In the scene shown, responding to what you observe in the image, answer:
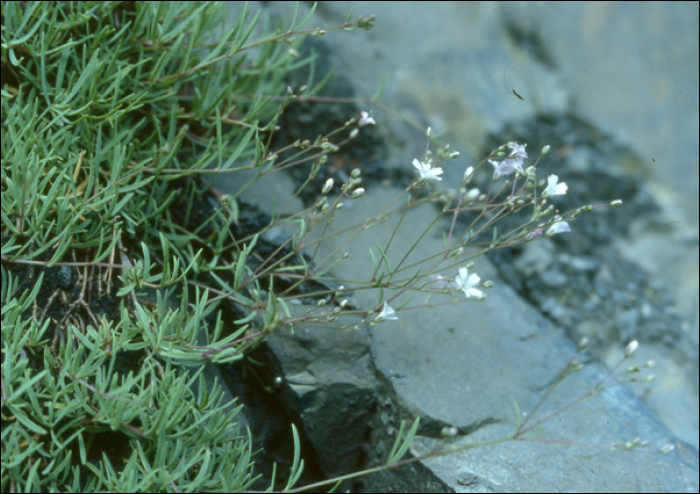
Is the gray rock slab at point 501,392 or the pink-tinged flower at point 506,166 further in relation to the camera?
the gray rock slab at point 501,392

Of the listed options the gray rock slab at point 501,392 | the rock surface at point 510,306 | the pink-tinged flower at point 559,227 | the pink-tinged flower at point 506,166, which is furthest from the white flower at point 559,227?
the rock surface at point 510,306

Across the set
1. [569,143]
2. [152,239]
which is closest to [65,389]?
[152,239]

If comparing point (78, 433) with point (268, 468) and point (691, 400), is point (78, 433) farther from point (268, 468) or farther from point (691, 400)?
point (691, 400)

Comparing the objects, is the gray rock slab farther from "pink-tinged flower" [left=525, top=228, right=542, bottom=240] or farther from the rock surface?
"pink-tinged flower" [left=525, top=228, right=542, bottom=240]

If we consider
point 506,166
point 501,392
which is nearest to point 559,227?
point 506,166

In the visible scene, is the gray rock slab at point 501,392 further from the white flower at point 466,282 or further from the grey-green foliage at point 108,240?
the grey-green foliage at point 108,240

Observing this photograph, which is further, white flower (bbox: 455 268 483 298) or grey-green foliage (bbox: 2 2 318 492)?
white flower (bbox: 455 268 483 298)

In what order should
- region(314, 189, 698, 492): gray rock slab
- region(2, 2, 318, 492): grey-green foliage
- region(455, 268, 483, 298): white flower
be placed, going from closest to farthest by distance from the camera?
region(2, 2, 318, 492): grey-green foliage
region(455, 268, 483, 298): white flower
region(314, 189, 698, 492): gray rock slab

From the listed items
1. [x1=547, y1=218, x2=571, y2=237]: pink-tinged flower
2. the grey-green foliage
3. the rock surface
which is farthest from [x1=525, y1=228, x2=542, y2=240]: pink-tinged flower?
the grey-green foliage

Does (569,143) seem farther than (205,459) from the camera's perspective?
Yes
